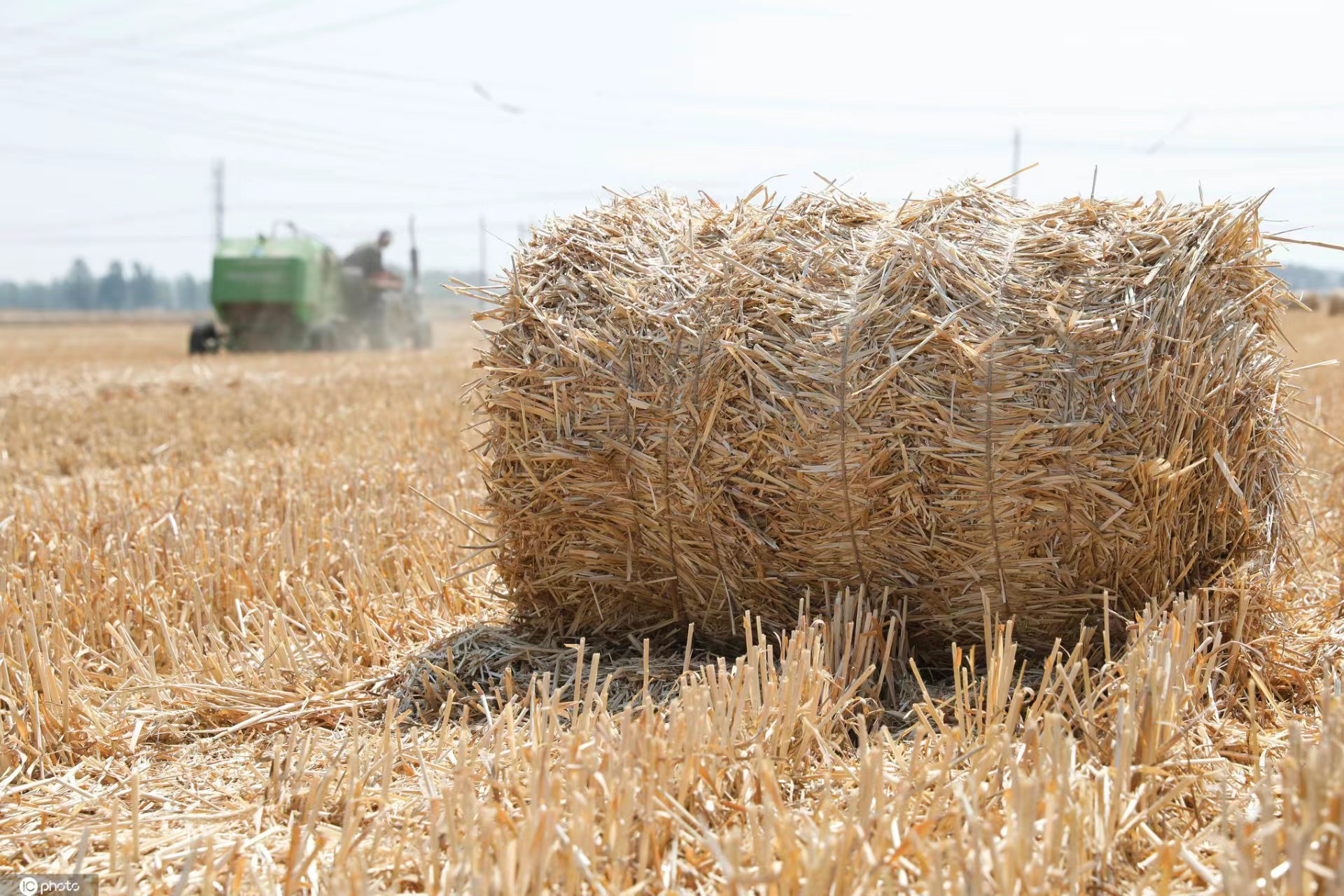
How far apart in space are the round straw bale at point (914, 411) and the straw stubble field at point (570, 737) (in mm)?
194

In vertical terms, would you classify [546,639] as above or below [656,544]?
below

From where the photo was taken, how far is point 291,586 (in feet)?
12.7

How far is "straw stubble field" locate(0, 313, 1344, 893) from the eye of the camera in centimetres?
185

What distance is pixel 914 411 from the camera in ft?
9.59

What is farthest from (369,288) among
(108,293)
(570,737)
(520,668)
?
(108,293)

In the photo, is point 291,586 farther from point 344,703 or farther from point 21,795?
point 21,795

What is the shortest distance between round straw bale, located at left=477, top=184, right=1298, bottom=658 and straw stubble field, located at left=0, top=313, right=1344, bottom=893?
7.6 inches

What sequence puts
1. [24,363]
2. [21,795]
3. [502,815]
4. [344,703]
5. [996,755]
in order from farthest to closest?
[24,363]
[344,703]
[21,795]
[996,755]
[502,815]

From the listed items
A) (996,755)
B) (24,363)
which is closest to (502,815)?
(996,755)

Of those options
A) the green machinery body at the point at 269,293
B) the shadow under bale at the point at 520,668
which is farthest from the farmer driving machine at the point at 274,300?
the shadow under bale at the point at 520,668

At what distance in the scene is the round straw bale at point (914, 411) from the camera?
2.87 metres

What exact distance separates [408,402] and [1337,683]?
7660 mm

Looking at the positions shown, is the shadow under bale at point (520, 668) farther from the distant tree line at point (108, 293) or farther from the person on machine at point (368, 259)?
the distant tree line at point (108, 293)

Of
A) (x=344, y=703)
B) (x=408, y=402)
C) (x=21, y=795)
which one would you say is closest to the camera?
(x=21, y=795)
